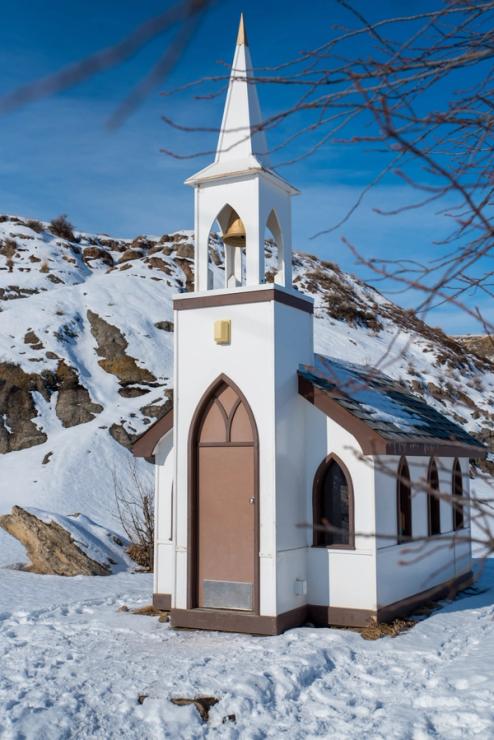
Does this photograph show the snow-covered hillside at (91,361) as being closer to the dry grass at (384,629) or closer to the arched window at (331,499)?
the arched window at (331,499)

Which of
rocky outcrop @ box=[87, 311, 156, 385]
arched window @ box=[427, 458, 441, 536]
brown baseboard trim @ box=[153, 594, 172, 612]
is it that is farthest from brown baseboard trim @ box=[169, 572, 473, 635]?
rocky outcrop @ box=[87, 311, 156, 385]

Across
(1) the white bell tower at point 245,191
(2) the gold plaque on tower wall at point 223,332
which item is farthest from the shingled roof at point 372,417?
(1) the white bell tower at point 245,191

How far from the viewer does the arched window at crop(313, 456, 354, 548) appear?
10.7 metres

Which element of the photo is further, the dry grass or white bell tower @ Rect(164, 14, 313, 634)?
white bell tower @ Rect(164, 14, 313, 634)

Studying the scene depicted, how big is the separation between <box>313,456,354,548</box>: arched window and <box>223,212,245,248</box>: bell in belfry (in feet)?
11.5

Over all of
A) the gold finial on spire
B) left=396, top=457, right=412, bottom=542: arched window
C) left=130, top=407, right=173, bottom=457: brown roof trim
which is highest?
the gold finial on spire

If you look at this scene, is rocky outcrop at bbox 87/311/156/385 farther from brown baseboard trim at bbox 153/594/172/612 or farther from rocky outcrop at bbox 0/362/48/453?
brown baseboard trim at bbox 153/594/172/612

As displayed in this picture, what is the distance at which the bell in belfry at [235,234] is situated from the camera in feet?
37.6

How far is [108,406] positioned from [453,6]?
22.8 meters

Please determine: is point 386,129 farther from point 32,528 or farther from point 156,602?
point 32,528

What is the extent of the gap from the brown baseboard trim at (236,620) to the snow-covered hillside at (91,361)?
6.71m

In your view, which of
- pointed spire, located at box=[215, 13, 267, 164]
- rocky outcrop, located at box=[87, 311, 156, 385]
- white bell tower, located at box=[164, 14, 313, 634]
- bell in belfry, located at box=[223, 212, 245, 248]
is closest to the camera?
white bell tower, located at box=[164, 14, 313, 634]

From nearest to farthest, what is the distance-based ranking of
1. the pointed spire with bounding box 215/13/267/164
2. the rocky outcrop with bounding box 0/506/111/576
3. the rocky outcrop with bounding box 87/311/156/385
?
the pointed spire with bounding box 215/13/267/164 < the rocky outcrop with bounding box 0/506/111/576 < the rocky outcrop with bounding box 87/311/156/385

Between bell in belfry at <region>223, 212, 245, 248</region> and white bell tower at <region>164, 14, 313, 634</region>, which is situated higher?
bell in belfry at <region>223, 212, 245, 248</region>
